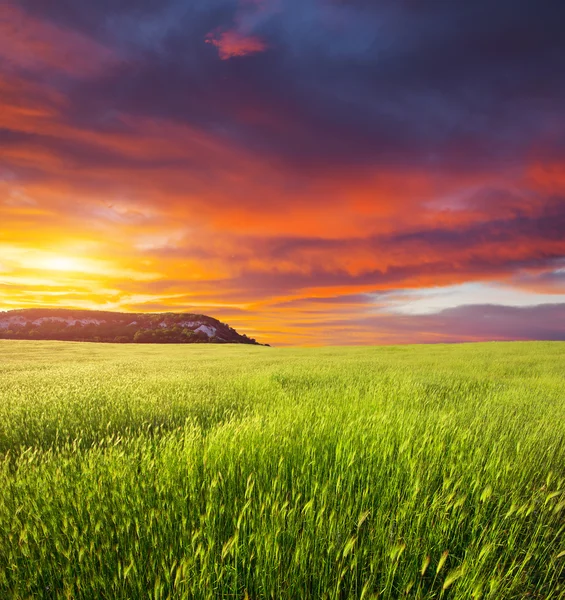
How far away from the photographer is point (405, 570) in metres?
1.91

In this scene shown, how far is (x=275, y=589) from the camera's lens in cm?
183

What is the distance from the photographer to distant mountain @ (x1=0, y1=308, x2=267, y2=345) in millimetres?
67312

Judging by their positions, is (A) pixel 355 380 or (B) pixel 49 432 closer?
(B) pixel 49 432

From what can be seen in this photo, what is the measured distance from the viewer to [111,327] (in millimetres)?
75125

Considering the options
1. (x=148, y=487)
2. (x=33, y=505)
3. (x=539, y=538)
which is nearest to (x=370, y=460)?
(x=539, y=538)

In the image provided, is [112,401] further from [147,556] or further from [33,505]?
[147,556]

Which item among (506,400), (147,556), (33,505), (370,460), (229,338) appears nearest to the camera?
(147,556)

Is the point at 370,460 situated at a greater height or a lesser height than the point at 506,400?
greater

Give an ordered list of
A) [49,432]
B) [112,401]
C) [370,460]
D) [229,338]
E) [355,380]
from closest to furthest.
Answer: [370,460] → [49,432] → [112,401] → [355,380] → [229,338]

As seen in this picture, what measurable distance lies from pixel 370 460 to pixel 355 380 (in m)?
7.49

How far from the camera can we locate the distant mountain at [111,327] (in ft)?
221

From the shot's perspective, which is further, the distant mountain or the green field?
the distant mountain

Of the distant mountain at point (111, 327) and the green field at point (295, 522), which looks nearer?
the green field at point (295, 522)

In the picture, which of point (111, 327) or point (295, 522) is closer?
point (295, 522)
